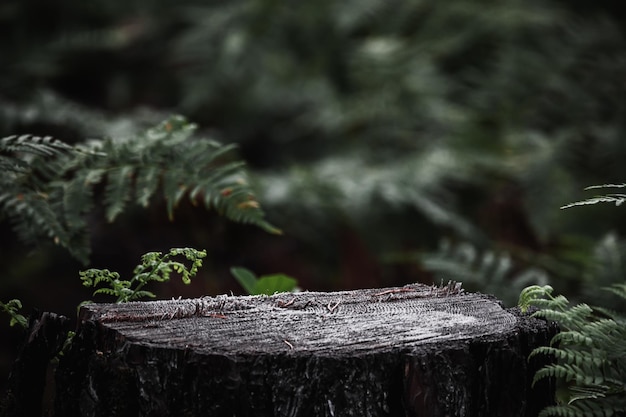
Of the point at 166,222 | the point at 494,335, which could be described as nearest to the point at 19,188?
the point at 494,335

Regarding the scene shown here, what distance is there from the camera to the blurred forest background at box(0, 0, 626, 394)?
12.7 ft

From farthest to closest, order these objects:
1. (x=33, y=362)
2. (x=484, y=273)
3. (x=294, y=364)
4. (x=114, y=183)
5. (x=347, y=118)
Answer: (x=347, y=118)
(x=484, y=273)
(x=114, y=183)
(x=33, y=362)
(x=294, y=364)

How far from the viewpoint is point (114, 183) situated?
2088 mm

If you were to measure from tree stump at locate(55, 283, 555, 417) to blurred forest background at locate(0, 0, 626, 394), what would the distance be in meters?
1.94

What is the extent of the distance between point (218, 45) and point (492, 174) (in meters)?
2.30

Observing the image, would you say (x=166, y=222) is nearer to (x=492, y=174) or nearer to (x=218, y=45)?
(x=218, y=45)

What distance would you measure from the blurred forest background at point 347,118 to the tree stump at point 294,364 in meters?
1.94

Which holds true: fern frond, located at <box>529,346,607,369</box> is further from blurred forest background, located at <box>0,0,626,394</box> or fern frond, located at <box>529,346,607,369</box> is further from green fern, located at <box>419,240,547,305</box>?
blurred forest background, located at <box>0,0,626,394</box>

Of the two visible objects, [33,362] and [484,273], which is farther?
[484,273]

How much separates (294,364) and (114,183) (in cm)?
108

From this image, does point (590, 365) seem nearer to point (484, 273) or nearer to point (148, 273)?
point (148, 273)

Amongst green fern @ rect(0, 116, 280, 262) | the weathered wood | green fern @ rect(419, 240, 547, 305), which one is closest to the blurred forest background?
green fern @ rect(419, 240, 547, 305)

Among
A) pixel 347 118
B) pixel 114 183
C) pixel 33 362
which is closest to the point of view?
pixel 33 362

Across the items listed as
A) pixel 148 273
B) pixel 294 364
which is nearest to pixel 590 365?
pixel 294 364
